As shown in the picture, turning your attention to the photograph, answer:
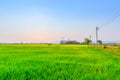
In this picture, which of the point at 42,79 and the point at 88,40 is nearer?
the point at 42,79

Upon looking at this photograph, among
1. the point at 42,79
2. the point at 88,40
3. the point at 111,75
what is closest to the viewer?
the point at 42,79

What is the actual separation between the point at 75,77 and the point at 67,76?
398 mm

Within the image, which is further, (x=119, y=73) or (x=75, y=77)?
(x=119, y=73)

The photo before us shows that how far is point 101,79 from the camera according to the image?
1006cm

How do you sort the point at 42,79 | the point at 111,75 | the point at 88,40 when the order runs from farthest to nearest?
the point at 88,40 → the point at 111,75 → the point at 42,79

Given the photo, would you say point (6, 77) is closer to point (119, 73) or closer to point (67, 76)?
point (67, 76)

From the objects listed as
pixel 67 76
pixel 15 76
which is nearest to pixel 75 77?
pixel 67 76

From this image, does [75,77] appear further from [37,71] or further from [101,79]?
[37,71]

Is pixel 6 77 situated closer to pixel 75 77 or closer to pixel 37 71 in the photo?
pixel 37 71

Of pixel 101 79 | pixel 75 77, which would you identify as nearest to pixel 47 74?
pixel 75 77

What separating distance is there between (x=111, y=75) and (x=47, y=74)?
281 cm

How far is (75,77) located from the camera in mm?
10398

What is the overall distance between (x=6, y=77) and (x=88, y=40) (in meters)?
125

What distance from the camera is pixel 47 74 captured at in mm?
10961
